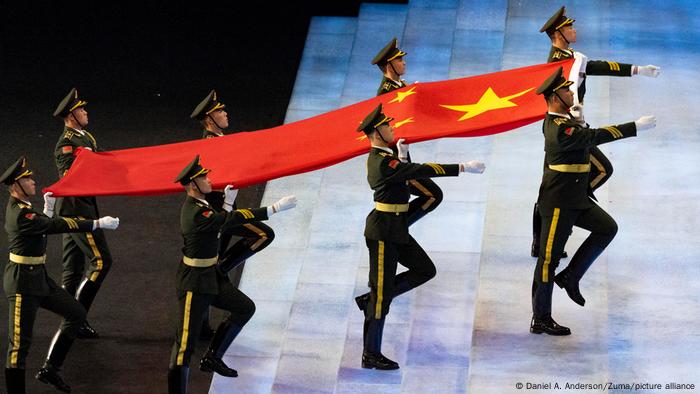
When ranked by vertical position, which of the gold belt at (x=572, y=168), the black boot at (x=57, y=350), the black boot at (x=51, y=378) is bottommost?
the black boot at (x=51, y=378)

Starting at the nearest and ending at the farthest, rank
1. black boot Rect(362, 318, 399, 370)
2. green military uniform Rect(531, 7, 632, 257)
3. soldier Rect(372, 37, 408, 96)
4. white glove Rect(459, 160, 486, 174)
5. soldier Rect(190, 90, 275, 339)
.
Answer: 1. white glove Rect(459, 160, 486, 174)
2. black boot Rect(362, 318, 399, 370)
3. soldier Rect(190, 90, 275, 339)
4. green military uniform Rect(531, 7, 632, 257)
5. soldier Rect(372, 37, 408, 96)

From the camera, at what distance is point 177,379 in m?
8.92

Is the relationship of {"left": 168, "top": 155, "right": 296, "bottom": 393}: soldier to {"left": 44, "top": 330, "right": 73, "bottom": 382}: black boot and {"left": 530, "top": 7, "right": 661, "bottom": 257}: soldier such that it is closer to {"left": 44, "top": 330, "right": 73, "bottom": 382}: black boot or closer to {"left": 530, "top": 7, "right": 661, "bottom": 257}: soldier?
{"left": 44, "top": 330, "right": 73, "bottom": 382}: black boot

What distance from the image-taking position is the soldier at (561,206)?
29.8 ft

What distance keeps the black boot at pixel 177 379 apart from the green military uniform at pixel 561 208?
7.44 ft

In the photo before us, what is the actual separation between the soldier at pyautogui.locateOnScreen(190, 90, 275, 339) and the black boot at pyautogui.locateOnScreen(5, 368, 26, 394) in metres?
1.35

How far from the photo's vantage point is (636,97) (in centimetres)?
1253

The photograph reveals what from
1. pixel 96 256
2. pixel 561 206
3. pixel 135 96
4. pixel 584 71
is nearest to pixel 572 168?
pixel 561 206

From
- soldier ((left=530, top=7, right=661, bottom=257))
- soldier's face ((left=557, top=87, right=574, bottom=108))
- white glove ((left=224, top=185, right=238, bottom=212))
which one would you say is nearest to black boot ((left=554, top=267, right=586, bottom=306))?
soldier ((left=530, top=7, right=661, bottom=257))

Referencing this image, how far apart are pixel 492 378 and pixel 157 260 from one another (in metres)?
3.18

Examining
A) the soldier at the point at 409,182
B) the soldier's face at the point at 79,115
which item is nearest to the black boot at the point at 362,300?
the soldier at the point at 409,182

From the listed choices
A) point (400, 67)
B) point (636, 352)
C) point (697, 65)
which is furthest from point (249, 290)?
point (697, 65)

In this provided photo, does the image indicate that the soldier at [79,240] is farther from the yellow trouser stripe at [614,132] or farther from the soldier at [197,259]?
the yellow trouser stripe at [614,132]

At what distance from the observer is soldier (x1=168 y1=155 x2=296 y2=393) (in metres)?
8.81
